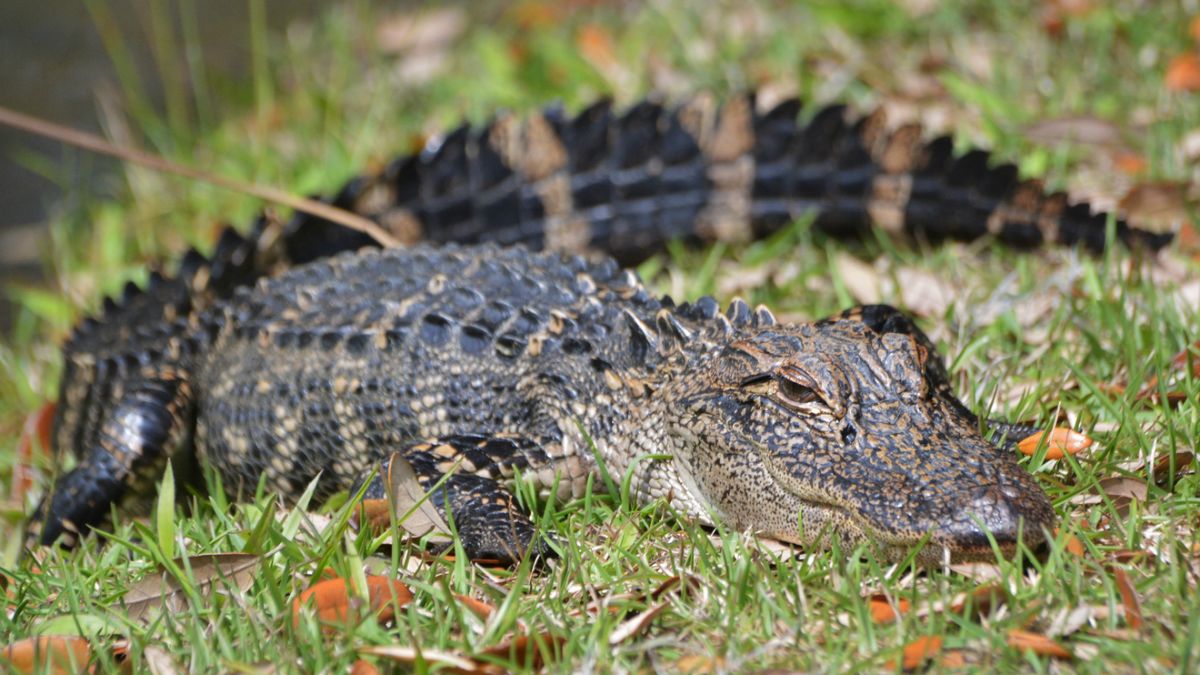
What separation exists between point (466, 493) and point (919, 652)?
1.26 meters

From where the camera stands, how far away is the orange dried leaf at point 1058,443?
2906mm

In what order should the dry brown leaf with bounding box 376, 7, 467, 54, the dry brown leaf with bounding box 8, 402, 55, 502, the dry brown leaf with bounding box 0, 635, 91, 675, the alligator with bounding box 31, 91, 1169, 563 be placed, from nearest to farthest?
the dry brown leaf with bounding box 0, 635, 91, 675 → the alligator with bounding box 31, 91, 1169, 563 → the dry brown leaf with bounding box 8, 402, 55, 502 → the dry brown leaf with bounding box 376, 7, 467, 54

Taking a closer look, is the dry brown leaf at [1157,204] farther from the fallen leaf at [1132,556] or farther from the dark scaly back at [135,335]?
the dark scaly back at [135,335]

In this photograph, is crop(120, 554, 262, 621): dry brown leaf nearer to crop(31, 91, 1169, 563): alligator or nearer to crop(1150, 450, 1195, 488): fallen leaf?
crop(31, 91, 1169, 563): alligator

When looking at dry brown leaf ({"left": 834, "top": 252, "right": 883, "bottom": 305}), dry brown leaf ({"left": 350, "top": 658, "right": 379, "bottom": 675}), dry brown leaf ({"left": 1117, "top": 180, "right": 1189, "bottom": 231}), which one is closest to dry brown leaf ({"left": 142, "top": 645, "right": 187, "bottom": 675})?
dry brown leaf ({"left": 350, "top": 658, "right": 379, "bottom": 675})

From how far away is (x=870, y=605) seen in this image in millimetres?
2412

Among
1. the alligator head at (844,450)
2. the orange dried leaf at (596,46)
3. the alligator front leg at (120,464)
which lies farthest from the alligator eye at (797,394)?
the orange dried leaf at (596,46)

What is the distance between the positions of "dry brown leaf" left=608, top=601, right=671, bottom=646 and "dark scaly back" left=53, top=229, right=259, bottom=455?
2.29m

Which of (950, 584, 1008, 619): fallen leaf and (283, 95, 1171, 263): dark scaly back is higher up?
(283, 95, 1171, 263): dark scaly back

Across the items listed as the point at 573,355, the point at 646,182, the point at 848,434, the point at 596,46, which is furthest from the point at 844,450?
the point at 596,46

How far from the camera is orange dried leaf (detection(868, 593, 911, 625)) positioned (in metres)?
2.37

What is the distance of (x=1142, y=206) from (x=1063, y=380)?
1.29m

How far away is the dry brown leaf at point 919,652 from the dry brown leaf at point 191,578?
4.79 feet

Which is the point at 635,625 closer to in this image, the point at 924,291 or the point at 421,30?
the point at 924,291
